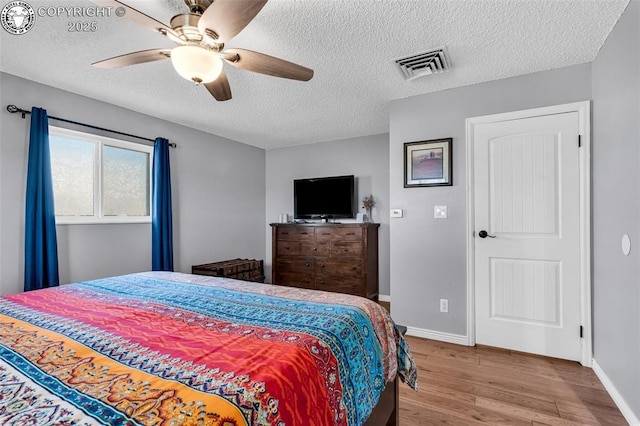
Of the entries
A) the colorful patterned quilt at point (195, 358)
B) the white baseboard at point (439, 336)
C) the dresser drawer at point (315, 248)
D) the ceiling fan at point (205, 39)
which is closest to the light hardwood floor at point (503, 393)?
the white baseboard at point (439, 336)

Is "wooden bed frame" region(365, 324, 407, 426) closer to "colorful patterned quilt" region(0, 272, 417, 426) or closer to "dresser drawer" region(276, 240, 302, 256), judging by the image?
"colorful patterned quilt" region(0, 272, 417, 426)

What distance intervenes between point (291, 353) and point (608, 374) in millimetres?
2351

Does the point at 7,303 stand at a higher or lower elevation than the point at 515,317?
higher

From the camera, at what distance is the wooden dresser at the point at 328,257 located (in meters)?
4.11

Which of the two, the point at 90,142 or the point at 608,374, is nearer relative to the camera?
the point at 608,374

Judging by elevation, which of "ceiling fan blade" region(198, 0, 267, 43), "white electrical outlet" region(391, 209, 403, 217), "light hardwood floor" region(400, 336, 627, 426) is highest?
"ceiling fan blade" region(198, 0, 267, 43)

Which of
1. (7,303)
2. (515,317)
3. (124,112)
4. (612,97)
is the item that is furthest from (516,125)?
(124,112)

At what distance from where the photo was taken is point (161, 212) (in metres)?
3.51

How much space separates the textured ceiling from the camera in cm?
175

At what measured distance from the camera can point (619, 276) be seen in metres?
1.85

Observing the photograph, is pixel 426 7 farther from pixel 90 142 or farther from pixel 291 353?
pixel 90 142

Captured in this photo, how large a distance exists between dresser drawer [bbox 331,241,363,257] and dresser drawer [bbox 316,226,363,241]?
0.19ft

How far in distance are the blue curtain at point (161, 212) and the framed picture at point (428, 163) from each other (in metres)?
2.74

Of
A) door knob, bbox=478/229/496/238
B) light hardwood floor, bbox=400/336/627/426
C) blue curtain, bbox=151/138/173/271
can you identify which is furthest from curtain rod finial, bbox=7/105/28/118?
door knob, bbox=478/229/496/238
